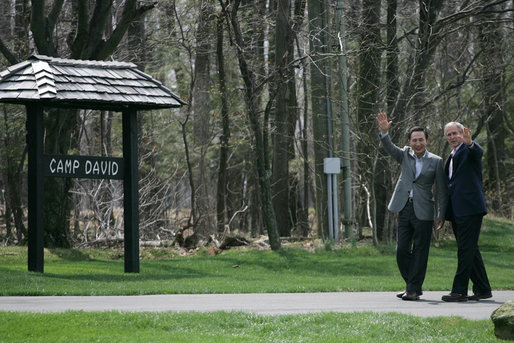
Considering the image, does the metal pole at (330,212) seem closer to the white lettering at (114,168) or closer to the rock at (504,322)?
the white lettering at (114,168)

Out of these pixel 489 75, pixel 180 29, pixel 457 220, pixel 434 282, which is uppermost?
pixel 180 29

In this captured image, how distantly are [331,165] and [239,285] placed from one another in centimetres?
857

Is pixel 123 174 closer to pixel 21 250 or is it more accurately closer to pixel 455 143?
pixel 21 250

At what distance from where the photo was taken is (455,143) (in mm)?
9977

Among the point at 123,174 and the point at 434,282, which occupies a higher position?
the point at 123,174

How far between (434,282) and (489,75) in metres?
10.9

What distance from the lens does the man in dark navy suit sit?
32.1ft

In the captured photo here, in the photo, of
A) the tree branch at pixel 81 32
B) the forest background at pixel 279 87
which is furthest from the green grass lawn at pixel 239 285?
the tree branch at pixel 81 32

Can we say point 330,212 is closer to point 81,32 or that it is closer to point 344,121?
point 344,121

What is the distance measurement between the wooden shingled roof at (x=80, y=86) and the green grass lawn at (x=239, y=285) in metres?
3.06

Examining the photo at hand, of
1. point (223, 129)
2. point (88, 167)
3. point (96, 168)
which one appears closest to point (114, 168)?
point (96, 168)

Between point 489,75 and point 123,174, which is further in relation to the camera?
point 489,75

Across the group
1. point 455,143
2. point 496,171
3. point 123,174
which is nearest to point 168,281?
point 123,174

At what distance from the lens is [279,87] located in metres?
18.7
